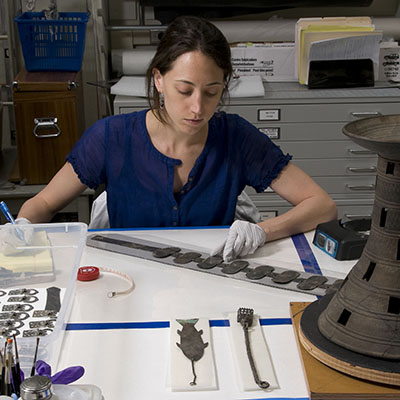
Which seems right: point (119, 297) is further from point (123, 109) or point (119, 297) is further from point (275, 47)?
point (275, 47)

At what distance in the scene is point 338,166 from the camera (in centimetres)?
290

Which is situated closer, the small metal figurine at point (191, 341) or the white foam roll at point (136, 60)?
the small metal figurine at point (191, 341)

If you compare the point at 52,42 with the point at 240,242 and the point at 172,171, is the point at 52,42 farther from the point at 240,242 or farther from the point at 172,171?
the point at 240,242

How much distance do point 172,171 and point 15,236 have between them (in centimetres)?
52

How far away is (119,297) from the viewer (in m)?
1.31

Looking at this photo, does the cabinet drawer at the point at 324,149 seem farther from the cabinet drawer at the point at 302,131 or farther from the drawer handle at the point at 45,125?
the drawer handle at the point at 45,125

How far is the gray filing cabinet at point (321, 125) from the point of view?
2.77m

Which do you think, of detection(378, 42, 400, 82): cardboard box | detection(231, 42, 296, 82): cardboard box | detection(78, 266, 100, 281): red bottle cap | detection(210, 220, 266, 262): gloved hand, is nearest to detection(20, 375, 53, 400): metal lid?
detection(78, 266, 100, 281): red bottle cap

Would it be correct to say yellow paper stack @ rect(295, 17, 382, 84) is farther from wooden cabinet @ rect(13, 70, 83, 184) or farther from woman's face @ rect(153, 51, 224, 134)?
woman's face @ rect(153, 51, 224, 134)

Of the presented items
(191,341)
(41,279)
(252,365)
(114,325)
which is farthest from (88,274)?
(252,365)

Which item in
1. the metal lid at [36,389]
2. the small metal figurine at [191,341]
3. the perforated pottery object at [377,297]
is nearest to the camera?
the metal lid at [36,389]

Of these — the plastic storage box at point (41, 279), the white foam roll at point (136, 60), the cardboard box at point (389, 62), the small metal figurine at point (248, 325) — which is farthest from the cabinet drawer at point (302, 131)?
the small metal figurine at point (248, 325)

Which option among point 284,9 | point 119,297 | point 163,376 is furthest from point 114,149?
point 284,9

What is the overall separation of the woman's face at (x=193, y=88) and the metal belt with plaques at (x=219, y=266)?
34 cm
